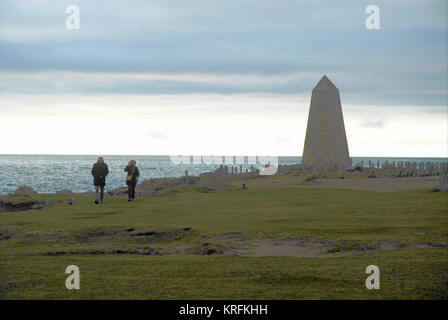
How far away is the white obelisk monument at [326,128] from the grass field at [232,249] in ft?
77.2

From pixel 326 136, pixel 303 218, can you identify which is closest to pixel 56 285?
pixel 303 218

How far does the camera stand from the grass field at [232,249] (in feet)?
25.1

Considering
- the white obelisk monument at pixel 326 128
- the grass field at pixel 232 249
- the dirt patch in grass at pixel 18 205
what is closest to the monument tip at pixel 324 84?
the white obelisk monument at pixel 326 128

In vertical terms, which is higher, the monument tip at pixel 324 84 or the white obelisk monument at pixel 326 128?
the monument tip at pixel 324 84

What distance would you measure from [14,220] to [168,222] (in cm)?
451

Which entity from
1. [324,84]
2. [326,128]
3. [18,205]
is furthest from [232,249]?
[324,84]

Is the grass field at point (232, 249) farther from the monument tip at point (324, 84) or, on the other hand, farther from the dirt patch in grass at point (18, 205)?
the monument tip at point (324, 84)

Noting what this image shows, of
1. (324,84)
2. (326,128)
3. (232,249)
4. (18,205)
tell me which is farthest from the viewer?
(324,84)

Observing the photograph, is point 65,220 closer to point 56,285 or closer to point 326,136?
point 56,285

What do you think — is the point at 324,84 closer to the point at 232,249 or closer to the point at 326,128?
the point at 326,128

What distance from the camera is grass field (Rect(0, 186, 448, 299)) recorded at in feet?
25.1

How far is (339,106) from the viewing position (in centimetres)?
4416

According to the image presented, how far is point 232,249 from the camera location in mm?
11312

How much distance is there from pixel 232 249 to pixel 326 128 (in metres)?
33.5
